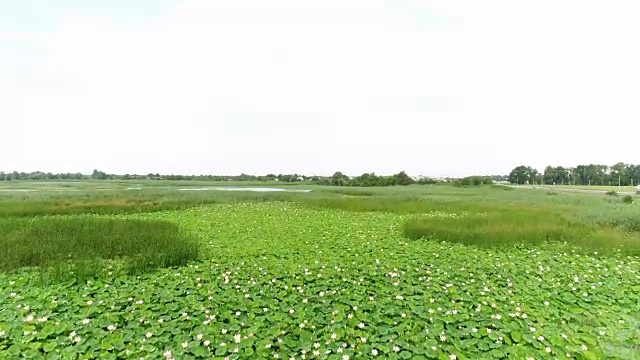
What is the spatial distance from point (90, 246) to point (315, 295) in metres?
6.66

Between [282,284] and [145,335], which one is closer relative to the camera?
[145,335]

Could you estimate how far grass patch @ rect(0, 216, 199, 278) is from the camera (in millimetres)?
6816

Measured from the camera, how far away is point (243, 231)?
422 inches

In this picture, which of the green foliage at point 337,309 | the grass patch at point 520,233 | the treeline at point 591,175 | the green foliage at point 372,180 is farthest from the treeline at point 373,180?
the green foliage at point 337,309

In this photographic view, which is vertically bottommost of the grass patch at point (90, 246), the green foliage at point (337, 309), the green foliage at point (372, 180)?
the green foliage at point (337, 309)

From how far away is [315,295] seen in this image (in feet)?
17.5

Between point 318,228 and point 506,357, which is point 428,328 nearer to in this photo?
point 506,357

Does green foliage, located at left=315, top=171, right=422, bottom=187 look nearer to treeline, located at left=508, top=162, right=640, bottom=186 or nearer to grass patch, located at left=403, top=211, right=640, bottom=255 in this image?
treeline, located at left=508, top=162, right=640, bottom=186

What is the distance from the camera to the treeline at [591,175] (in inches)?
3204

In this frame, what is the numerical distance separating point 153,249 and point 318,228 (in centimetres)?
537

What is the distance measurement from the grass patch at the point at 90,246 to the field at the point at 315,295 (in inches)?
2.1

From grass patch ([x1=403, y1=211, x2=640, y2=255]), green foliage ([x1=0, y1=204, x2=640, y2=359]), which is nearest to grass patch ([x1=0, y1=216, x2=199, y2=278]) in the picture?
green foliage ([x1=0, y1=204, x2=640, y2=359])

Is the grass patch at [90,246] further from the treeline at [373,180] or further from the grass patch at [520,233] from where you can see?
the treeline at [373,180]

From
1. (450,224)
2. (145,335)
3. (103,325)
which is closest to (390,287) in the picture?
(145,335)
